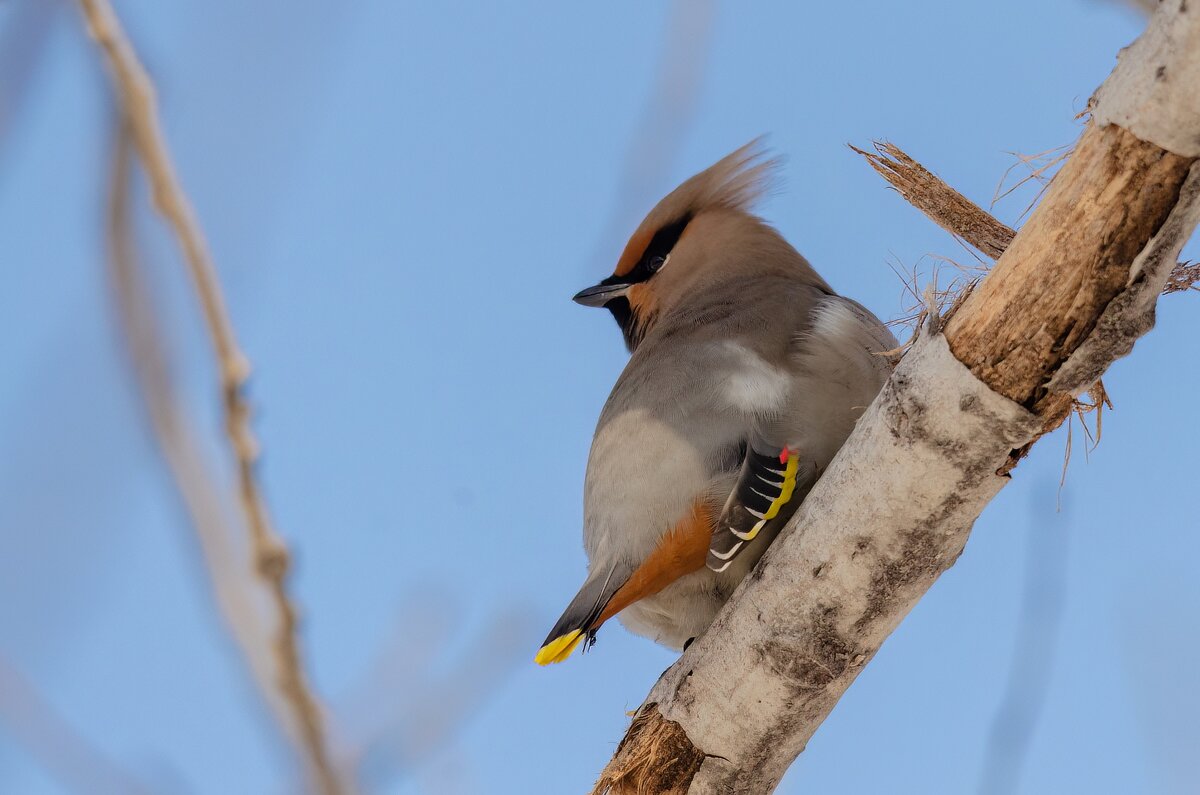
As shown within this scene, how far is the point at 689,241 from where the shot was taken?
455cm

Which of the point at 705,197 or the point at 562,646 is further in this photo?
the point at 705,197

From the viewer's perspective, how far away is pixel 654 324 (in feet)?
14.6

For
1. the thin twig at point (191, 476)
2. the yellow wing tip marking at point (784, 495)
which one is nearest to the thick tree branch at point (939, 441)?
the yellow wing tip marking at point (784, 495)

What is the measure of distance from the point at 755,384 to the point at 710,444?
0.21 m

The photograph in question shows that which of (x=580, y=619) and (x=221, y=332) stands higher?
(x=580, y=619)

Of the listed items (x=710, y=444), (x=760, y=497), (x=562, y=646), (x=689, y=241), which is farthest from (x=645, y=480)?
(x=689, y=241)

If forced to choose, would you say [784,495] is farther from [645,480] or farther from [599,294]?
[599,294]

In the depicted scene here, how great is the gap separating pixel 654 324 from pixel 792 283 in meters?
0.59

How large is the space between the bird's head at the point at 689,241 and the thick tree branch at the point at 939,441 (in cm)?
174

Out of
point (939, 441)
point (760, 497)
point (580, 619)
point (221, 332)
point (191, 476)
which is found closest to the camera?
point (221, 332)

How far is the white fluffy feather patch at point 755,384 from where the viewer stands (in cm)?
331

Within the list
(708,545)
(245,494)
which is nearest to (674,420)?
(708,545)

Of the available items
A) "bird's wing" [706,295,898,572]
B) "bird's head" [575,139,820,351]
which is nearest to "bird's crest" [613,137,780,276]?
"bird's head" [575,139,820,351]

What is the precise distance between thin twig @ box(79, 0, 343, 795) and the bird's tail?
1828 mm
